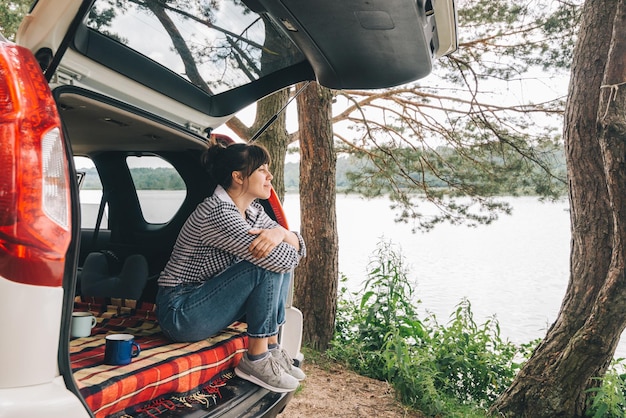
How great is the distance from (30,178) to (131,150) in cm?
201

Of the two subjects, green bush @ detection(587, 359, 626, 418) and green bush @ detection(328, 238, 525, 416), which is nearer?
green bush @ detection(587, 359, 626, 418)

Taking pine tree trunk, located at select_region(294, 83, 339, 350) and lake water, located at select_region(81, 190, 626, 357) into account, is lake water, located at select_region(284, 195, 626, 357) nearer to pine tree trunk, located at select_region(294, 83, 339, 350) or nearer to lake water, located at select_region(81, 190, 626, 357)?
lake water, located at select_region(81, 190, 626, 357)

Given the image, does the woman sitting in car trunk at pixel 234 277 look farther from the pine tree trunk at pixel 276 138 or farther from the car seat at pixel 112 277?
the pine tree trunk at pixel 276 138

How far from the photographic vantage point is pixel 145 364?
6.97 feet

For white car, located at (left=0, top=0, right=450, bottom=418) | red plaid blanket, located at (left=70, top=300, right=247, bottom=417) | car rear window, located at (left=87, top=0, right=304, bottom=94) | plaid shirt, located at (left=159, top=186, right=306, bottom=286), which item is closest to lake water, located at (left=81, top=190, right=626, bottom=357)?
white car, located at (left=0, top=0, right=450, bottom=418)

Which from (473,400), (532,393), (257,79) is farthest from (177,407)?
(473,400)

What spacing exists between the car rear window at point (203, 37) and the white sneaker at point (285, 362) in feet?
4.22

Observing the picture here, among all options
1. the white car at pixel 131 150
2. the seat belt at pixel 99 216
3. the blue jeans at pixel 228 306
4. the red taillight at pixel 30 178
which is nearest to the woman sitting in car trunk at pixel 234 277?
the blue jeans at pixel 228 306

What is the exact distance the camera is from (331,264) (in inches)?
244

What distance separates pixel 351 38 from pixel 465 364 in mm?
4121

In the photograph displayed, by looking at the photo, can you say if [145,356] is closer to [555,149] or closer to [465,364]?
[465,364]

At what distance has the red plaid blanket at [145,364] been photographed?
1866 mm

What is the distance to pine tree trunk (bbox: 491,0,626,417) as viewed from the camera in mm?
4320

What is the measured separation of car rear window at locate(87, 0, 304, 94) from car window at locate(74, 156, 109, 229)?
3.85 ft
